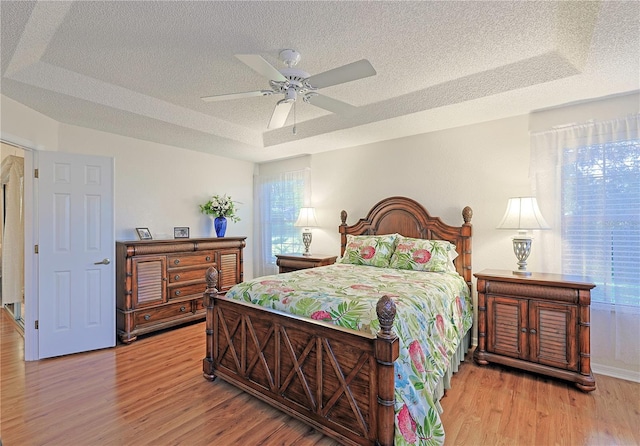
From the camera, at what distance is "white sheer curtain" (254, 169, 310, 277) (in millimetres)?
5332

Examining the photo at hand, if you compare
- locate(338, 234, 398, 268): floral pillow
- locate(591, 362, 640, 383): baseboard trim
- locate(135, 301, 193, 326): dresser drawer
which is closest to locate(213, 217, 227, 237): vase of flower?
locate(135, 301, 193, 326): dresser drawer

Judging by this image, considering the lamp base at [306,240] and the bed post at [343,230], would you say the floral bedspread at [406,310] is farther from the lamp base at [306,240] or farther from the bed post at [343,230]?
the lamp base at [306,240]

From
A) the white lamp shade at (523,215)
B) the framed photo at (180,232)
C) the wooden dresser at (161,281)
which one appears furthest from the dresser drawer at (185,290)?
the white lamp shade at (523,215)

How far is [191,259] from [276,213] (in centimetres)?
178

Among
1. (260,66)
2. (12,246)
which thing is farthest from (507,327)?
(12,246)

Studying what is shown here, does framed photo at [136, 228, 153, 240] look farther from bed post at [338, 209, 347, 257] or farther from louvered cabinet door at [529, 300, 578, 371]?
louvered cabinet door at [529, 300, 578, 371]

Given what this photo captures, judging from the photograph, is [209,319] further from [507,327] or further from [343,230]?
[507,327]

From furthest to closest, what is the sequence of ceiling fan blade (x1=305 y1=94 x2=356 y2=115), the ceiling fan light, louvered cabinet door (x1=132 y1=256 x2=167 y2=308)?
louvered cabinet door (x1=132 y1=256 x2=167 y2=308), ceiling fan blade (x1=305 y1=94 x2=356 y2=115), the ceiling fan light

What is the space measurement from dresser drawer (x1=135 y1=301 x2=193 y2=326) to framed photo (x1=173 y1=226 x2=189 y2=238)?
1005 mm

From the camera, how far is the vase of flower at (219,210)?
16.1ft

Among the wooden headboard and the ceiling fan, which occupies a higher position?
the ceiling fan

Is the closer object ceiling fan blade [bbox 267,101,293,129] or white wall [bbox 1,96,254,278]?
ceiling fan blade [bbox 267,101,293,129]

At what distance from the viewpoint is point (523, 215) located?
3.01m

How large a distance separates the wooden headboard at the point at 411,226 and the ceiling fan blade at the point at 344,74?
222 centimetres
